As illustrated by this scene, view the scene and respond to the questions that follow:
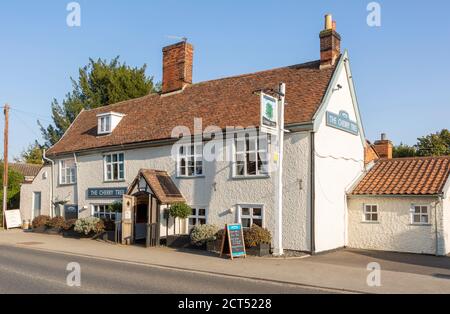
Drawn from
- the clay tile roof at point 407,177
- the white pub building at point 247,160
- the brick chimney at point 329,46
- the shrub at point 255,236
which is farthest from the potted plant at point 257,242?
the brick chimney at point 329,46

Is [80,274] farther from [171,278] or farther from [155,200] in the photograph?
[155,200]

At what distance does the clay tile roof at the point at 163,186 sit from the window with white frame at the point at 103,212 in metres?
3.88

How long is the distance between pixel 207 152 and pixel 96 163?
814cm

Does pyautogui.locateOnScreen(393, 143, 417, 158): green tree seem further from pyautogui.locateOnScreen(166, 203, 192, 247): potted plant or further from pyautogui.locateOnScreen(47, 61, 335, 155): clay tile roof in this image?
pyautogui.locateOnScreen(166, 203, 192, 247): potted plant

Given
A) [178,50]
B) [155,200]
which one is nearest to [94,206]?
[155,200]

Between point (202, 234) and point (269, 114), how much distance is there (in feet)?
18.1

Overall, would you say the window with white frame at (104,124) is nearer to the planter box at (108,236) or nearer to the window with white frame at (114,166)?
the window with white frame at (114,166)

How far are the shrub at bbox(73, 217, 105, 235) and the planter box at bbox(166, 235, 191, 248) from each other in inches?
174

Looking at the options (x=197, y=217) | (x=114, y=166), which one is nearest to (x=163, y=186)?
(x=197, y=217)

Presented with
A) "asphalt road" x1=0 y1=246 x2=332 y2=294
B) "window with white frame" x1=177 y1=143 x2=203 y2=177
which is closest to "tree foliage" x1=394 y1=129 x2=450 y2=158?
"window with white frame" x1=177 y1=143 x2=203 y2=177

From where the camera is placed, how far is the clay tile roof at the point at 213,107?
18625 mm

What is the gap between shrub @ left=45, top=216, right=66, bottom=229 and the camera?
24.7 metres

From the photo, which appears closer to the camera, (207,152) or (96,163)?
(207,152)
